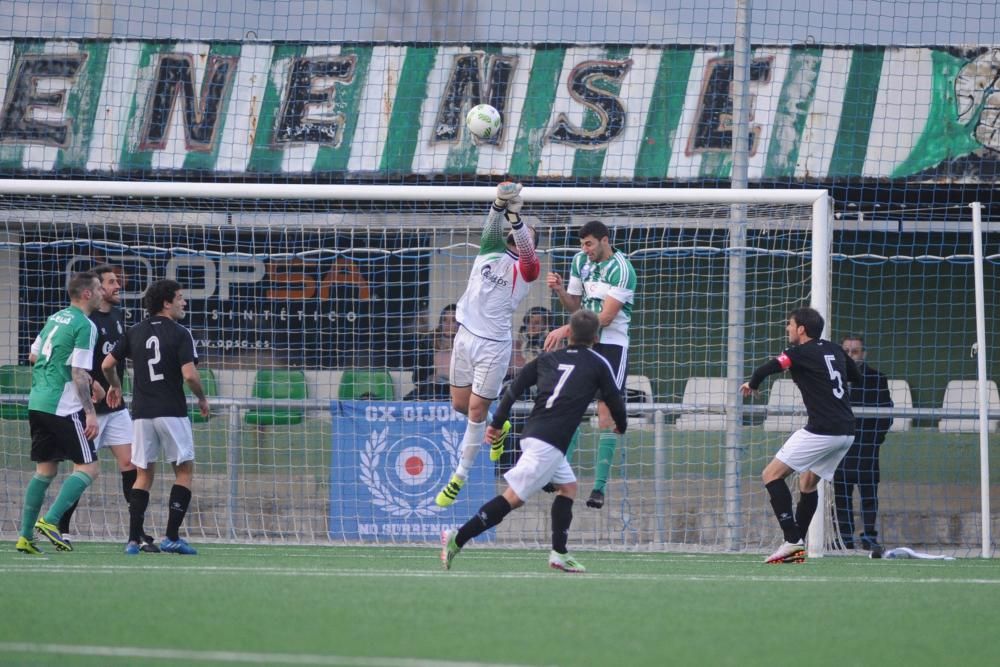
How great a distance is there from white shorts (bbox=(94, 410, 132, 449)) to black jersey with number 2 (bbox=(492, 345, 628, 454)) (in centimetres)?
412

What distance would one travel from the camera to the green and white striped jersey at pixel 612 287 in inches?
409

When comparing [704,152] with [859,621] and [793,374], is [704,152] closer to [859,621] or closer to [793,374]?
[793,374]

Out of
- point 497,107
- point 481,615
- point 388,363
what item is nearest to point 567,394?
point 481,615

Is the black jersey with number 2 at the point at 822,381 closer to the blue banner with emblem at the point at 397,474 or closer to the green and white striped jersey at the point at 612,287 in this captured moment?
the green and white striped jersey at the point at 612,287

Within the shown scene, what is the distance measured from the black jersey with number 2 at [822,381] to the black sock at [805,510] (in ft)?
1.92

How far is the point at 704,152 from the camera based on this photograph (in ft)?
49.1

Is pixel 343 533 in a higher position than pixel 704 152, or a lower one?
lower

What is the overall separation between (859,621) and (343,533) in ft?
22.1

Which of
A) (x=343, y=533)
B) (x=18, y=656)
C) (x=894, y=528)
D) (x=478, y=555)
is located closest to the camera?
(x=18, y=656)

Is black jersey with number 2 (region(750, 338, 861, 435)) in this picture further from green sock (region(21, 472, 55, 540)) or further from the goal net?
green sock (region(21, 472, 55, 540))

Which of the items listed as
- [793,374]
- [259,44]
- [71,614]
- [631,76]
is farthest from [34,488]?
[631,76]

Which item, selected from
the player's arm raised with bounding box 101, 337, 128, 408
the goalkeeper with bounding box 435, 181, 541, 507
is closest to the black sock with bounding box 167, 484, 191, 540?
the player's arm raised with bounding box 101, 337, 128, 408

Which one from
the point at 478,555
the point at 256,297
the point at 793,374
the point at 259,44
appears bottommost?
the point at 478,555

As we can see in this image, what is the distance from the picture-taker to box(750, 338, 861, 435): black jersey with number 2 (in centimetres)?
971
